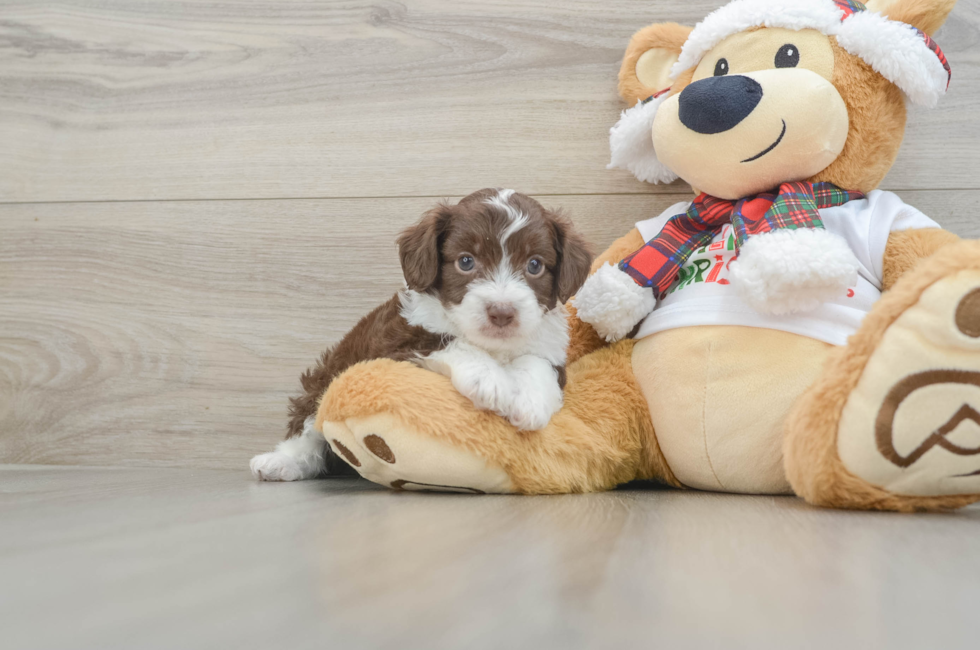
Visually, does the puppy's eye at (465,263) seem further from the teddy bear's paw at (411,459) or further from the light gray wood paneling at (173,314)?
the light gray wood paneling at (173,314)

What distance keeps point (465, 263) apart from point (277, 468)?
23.7 inches

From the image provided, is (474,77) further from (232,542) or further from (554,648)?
(554,648)

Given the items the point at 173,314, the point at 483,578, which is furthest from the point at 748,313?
the point at 173,314

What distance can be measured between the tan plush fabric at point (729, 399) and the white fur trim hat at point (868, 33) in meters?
0.52

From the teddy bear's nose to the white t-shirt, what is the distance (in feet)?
0.71

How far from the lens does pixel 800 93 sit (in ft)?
3.98

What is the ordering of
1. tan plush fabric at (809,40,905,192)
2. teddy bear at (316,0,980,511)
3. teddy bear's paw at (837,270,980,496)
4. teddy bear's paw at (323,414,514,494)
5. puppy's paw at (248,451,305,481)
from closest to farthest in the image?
teddy bear's paw at (837,270,980,496)
teddy bear at (316,0,980,511)
teddy bear's paw at (323,414,514,494)
tan plush fabric at (809,40,905,192)
puppy's paw at (248,451,305,481)

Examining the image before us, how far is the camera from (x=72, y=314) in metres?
1.89

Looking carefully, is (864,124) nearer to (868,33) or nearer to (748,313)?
(868,33)

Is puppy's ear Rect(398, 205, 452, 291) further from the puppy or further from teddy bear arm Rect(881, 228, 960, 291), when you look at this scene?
teddy bear arm Rect(881, 228, 960, 291)

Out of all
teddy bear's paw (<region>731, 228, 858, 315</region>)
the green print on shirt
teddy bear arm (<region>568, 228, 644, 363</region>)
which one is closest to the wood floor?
teddy bear arm (<region>568, 228, 644, 363</region>)

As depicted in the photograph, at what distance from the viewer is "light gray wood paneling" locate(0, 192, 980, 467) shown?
181 cm

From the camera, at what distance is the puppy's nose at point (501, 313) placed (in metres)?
1.19

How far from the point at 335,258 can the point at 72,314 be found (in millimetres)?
773
